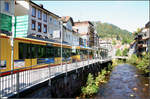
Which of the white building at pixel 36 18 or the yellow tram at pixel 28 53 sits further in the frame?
the white building at pixel 36 18

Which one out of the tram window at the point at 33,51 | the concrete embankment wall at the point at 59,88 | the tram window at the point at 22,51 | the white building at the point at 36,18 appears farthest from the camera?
the white building at the point at 36,18

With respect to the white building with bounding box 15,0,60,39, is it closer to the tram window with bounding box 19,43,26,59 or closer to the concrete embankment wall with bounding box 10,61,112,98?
the tram window with bounding box 19,43,26,59

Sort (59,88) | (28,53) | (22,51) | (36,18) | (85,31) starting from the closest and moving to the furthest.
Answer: (59,88) < (22,51) < (28,53) < (36,18) < (85,31)

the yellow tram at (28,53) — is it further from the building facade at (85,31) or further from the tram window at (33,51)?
the building facade at (85,31)

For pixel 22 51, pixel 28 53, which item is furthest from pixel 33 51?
pixel 22 51

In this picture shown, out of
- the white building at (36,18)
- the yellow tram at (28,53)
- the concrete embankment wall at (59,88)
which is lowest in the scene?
the concrete embankment wall at (59,88)

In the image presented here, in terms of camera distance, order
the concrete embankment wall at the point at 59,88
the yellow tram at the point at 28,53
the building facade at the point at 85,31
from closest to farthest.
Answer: the concrete embankment wall at the point at 59,88 → the yellow tram at the point at 28,53 → the building facade at the point at 85,31

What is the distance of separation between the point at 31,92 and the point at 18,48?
5359 mm

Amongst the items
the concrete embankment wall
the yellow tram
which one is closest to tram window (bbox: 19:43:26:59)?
the yellow tram

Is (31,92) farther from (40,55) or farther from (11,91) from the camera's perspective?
(40,55)

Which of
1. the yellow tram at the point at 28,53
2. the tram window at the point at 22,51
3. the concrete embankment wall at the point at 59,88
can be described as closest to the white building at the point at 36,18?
the yellow tram at the point at 28,53

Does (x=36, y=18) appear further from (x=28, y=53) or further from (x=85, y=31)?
(x=85, y=31)

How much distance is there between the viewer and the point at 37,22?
86.0 feet

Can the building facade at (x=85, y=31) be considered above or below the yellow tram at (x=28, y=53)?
above
